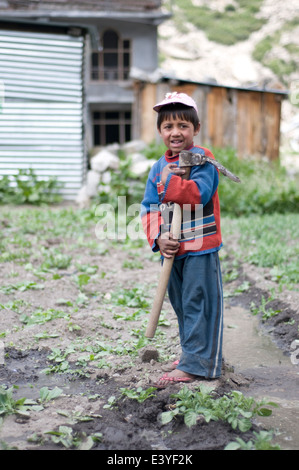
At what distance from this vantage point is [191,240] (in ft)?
9.33

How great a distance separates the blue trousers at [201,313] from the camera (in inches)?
112

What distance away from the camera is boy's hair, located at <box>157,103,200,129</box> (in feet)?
9.09

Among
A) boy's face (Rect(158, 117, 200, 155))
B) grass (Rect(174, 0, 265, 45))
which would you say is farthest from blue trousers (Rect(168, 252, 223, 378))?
grass (Rect(174, 0, 265, 45))

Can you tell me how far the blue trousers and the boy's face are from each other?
63cm

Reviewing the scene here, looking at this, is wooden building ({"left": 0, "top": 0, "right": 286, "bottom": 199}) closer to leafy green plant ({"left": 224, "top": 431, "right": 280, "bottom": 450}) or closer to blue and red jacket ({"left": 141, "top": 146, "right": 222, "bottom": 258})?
blue and red jacket ({"left": 141, "top": 146, "right": 222, "bottom": 258})

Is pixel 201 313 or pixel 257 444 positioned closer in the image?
pixel 257 444

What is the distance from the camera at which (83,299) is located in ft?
14.9

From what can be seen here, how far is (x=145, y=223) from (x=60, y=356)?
3.84 ft

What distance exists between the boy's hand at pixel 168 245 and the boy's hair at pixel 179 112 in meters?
0.65

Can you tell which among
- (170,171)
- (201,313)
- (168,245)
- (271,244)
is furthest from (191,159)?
(271,244)

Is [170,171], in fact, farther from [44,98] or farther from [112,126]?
[112,126]

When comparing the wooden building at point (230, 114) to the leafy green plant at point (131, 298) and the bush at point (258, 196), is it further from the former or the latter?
the leafy green plant at point (131, 298)

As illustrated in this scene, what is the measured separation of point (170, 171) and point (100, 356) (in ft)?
4.74
